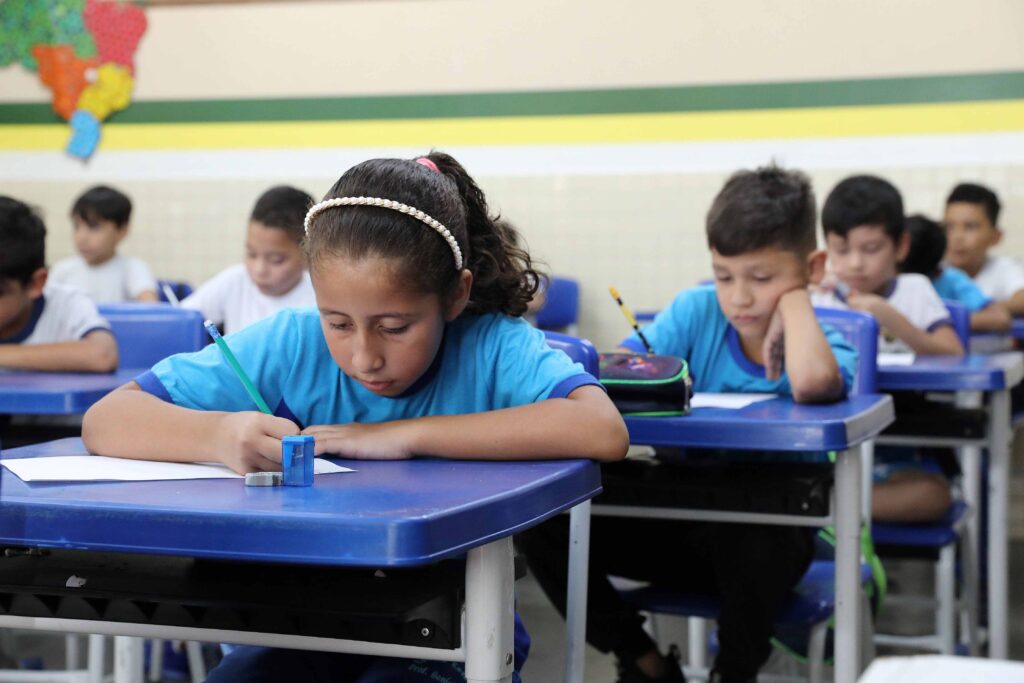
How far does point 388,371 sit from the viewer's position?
4.90ft

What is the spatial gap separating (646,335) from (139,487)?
4.87ft

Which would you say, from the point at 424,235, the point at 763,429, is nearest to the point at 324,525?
the point at 424,235

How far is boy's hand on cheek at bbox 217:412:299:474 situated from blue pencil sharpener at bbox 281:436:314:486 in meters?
0.12

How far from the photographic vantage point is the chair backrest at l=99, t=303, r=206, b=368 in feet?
9.28

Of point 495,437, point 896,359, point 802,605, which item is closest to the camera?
point 495,437

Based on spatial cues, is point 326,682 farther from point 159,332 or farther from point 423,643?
point 159,332

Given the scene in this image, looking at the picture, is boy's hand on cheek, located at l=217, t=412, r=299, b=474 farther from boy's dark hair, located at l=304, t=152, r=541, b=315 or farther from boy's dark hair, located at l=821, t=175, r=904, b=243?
boy's dark hair, located at l=821, t=175, r=904, b=243

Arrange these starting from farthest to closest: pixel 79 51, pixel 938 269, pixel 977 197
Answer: pixel 79 51
pixel 977 197
pixel 938 269

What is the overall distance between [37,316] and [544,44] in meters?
3.26

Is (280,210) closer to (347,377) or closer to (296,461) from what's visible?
(347,377)

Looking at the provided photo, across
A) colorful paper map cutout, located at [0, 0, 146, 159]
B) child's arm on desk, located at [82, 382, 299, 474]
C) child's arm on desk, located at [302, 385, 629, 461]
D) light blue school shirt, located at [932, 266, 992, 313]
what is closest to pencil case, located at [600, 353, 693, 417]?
child's arm on desk, located at [302, 385, 629, 461]

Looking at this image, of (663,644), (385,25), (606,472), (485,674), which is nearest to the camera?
(485,674)

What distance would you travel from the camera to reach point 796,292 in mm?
2404

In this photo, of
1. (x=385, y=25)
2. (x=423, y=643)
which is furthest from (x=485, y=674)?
(x=385, y=25)
